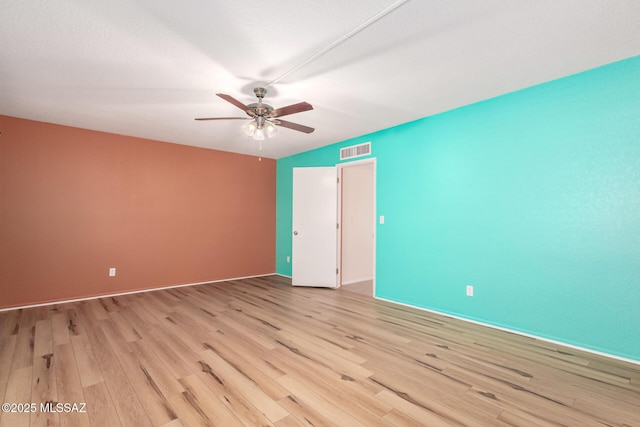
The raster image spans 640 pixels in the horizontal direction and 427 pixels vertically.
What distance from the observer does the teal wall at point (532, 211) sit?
2.48 metres

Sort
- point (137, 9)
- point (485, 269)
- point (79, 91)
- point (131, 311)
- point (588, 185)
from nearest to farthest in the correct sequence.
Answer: point (137, 9) < point (588, 185) < point (79, 91) < point (485, 269) < point (131, 311)

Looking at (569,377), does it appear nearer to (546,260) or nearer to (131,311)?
(546,260)

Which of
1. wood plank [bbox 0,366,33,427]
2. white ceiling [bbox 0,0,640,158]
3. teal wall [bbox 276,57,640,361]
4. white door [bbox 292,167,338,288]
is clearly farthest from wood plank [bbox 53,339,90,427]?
teal wall [bbox 276,57,640,361]

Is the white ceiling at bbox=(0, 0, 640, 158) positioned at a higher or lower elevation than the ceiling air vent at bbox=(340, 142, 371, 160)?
higher

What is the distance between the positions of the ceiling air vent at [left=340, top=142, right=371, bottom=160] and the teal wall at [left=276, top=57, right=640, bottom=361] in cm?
51

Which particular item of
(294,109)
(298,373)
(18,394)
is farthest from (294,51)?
(18,394)

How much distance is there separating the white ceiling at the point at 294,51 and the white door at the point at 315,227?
1776 mm

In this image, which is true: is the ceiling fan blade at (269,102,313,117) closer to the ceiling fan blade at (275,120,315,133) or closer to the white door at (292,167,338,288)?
the ceiling fan blade at (275,120,315,133)

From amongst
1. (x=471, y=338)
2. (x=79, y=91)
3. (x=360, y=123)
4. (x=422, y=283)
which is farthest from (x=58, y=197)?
(x=471, y=338)

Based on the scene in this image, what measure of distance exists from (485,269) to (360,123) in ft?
8.17

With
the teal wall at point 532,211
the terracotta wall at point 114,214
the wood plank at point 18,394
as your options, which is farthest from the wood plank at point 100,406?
the teal wall at point 532,211

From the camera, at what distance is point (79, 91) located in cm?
305

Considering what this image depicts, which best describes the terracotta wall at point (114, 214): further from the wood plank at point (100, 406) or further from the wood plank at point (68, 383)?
the wood plank at point (100, 406)

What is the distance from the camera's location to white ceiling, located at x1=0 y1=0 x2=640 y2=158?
1.88 metres
